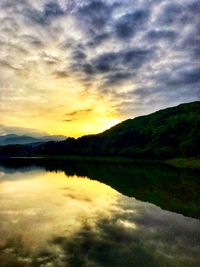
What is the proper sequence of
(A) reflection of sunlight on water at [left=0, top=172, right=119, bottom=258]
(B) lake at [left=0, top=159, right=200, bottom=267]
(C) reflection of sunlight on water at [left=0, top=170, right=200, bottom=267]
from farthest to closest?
1. (A) reflection of sunlight on water at [left=0, top=172, right=119, bottom=258]
2. (B) lake at [left=0, top=159, right=200, bottom=267]
3. (C) reflection of sunlight on water at [left=0, top=170, right=200, bottom=267]

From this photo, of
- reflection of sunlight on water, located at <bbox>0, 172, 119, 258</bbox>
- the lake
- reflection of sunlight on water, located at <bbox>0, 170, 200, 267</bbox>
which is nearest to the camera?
reflection of sunlight on water, located at <bbox>0, 170, 200, 267</bbox>

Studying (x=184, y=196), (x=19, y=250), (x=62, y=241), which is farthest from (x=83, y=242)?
(x=184, y=196)

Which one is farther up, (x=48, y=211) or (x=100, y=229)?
(x=48, y=211)

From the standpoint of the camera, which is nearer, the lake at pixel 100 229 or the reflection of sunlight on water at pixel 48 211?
the lake at pixel 100 229

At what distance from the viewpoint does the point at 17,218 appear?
37.2m

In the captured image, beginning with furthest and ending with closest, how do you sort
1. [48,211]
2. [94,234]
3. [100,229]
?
[48,211], [100,229], [94,234]

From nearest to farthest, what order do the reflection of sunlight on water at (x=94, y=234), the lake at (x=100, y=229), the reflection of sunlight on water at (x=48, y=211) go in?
the reflection of sunlight on water at (x=94, y=234), the lake at (x=100, y=229), the reflection of sunlight on water at (x=48, y=211)

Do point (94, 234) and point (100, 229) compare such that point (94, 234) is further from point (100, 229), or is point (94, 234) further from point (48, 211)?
point (48, 211)

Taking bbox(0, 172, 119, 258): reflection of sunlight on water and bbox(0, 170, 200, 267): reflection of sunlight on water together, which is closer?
bbox(0, 170, 200, 267): reflection of sunlight on water

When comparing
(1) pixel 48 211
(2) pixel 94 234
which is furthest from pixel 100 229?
(1) pixel 48 211

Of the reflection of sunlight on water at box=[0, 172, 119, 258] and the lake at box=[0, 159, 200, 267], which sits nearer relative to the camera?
the lake at box=[0, 159, 200, 267]

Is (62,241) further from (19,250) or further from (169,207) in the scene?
(169,207)

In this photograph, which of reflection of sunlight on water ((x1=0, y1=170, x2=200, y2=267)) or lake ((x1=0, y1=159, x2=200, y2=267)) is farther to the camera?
lake ((x1=0, y1=159, x2=200, y2=267))

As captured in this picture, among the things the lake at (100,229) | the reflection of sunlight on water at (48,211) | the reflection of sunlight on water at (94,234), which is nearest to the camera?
the reflection of sunlight on water at (94,234)
